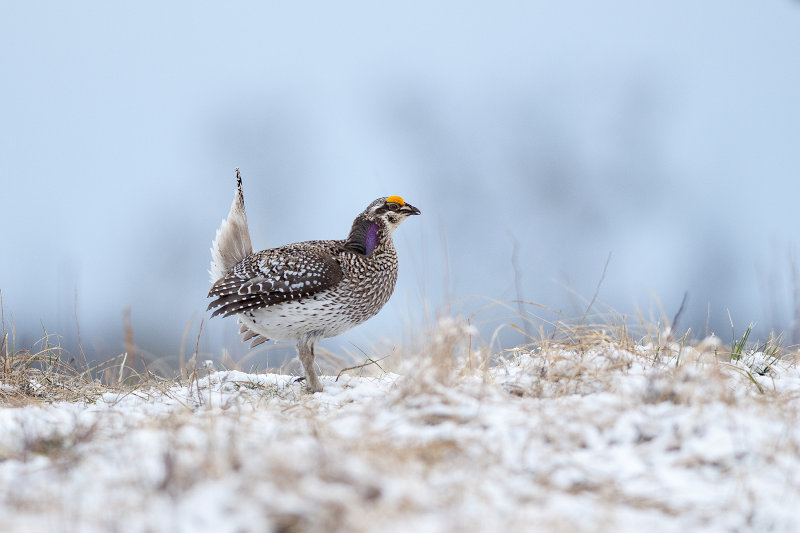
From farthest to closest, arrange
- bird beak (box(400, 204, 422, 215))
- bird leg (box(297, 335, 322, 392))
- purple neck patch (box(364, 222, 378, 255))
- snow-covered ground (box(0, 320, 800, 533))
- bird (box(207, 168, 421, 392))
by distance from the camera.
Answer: bird beak (box(400, 204, 422, 215)) < purple neck patch (box(364, 222, 378, 255)) < bird (box(207, 168, 421, 392)) < bird leg (box(297, 335, 322, 392)) < snow-covered ground (box(0, 320, 800, 533))

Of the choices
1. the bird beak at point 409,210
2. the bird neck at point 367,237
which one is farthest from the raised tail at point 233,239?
the bird beak at point 409,210

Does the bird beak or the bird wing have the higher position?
the bird beak

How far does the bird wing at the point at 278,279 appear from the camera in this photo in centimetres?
524

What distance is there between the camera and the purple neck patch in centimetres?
573

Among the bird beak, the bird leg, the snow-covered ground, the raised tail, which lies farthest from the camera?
the raised tail

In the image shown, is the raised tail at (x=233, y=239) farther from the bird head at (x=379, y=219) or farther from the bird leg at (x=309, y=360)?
the bird leg at (x=309, y=360)

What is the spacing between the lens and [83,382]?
4938mm

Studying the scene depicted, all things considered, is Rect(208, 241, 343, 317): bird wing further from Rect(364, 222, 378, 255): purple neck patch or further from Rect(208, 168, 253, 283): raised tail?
Rect(208, 168, 253, 283): raised tail

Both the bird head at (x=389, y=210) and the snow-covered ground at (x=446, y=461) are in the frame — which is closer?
the snow-covered ground at (x=446, y=461)

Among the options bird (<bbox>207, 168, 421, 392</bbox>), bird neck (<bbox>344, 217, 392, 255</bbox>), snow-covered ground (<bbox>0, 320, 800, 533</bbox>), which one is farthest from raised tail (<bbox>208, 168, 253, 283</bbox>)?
snow-covered ground (<bbox>0, 320, 800, 533</bbox>)

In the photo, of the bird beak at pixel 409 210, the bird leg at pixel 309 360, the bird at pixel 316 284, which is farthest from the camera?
the bird beak at pixel 409 210

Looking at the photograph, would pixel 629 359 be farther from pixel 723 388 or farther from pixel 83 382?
pixel 83 382

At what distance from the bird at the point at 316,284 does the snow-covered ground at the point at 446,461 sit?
1.53 m

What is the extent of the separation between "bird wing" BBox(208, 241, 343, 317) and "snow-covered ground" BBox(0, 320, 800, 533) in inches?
60.3
